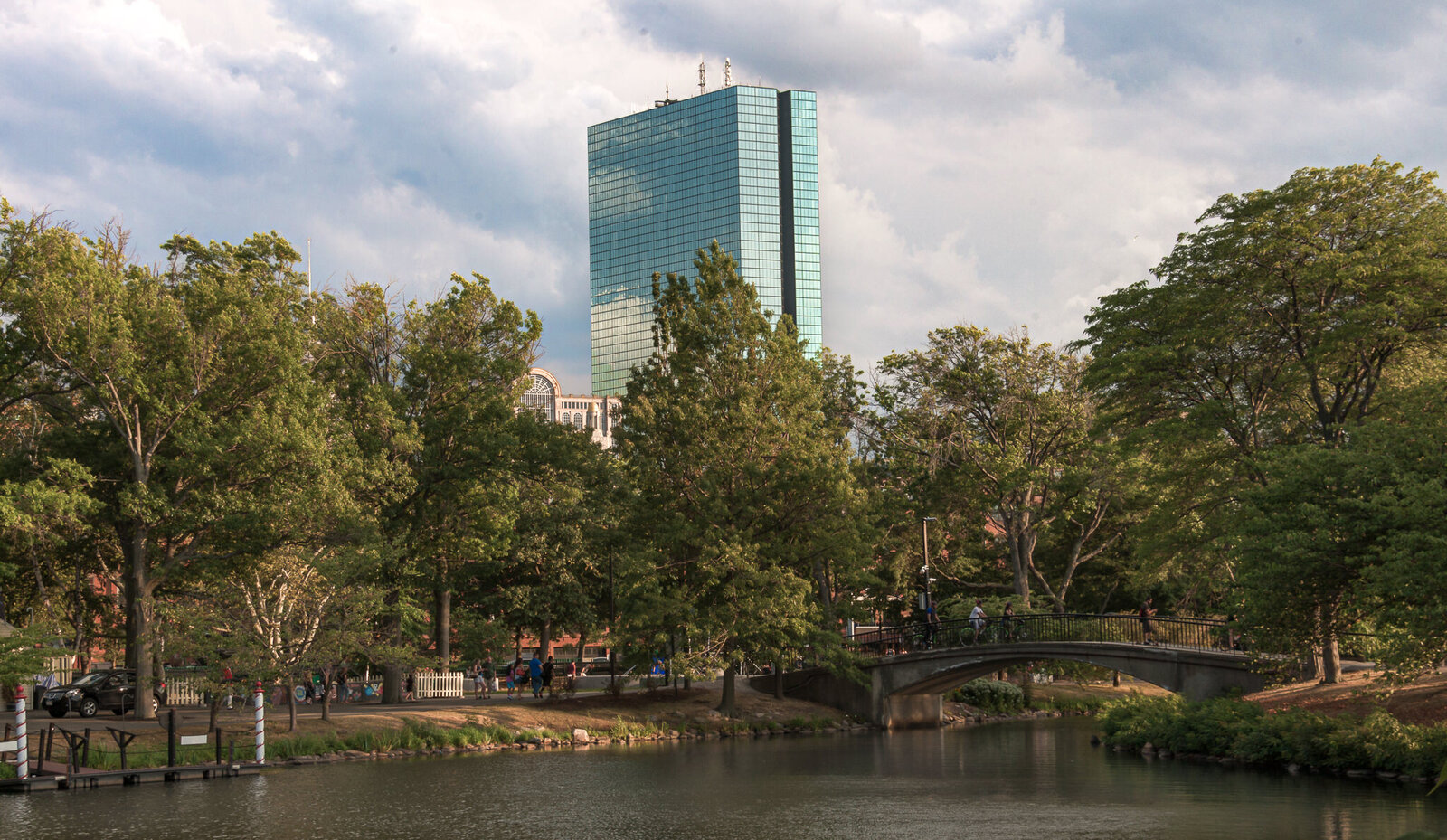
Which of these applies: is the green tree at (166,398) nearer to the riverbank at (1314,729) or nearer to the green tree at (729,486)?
the green tree at (729,486)

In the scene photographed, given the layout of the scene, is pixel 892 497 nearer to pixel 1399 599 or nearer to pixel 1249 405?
pixel 1249 405

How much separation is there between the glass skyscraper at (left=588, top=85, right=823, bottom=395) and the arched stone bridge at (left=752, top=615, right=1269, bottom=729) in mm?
117998

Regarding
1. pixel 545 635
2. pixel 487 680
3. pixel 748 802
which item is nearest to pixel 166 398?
pixel 748 802

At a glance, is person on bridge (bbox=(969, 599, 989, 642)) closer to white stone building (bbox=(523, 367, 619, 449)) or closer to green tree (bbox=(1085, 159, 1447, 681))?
green tree (bbox=(1085, 159, 1447, 681))

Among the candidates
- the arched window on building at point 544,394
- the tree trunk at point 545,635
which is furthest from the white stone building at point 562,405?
the tree trunk at point 545,635

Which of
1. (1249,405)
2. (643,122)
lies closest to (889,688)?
(1249,405)

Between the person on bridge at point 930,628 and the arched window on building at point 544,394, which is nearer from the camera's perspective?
the person on bridge at point 930,628

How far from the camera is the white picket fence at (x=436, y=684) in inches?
1877

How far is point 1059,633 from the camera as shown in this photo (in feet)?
141

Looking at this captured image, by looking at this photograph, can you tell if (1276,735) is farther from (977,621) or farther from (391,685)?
(391,685)

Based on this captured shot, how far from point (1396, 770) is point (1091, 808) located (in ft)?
23.5

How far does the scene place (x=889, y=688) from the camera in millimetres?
47875

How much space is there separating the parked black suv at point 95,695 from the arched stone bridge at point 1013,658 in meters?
24.3

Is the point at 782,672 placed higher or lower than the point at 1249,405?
lower
